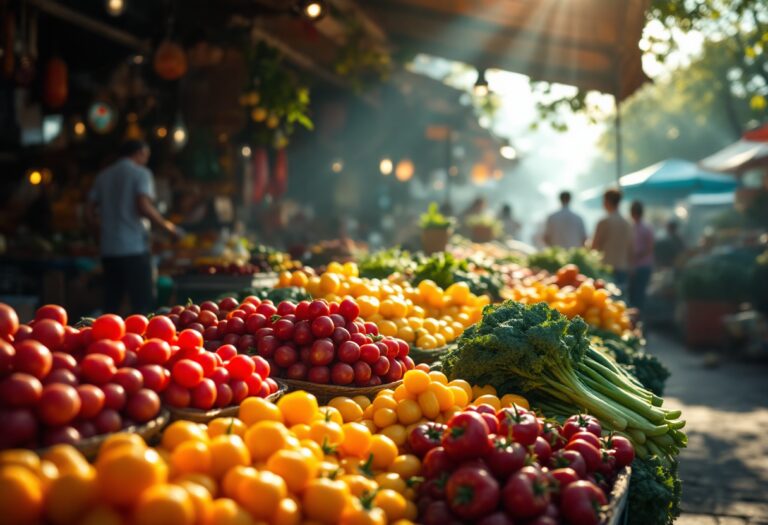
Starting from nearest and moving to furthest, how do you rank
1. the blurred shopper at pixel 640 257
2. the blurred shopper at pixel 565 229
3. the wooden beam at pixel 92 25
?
the wooden beam at pixel 92 25 < the blurred shopper at pixel 565 229 < the blurred shopper at pixel 640 257

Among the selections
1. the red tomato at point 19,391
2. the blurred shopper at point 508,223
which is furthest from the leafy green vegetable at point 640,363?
the blurred shopper at point 508,223

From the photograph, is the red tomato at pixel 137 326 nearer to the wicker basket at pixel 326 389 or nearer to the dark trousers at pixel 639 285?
the wicker basket at pixel 326 389

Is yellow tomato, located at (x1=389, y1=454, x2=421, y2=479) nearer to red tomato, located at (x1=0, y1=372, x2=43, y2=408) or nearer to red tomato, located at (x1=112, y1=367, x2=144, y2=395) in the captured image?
red tomato, located at (x1=112, y1=367, x2=144, y2=395)

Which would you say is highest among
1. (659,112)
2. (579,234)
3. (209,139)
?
(659,112)

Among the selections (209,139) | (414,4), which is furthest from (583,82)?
(209,139)

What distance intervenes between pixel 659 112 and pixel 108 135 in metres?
47.5

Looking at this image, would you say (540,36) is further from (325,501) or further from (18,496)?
(18,496)

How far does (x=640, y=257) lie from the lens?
39.5ft

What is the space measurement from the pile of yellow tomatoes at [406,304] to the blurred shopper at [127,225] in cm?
228

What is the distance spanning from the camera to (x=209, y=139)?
10.0m

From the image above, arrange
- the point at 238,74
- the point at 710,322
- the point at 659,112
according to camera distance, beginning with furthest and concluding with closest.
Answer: the point at 659,112 < the point at 710,322 < the point at 238,74

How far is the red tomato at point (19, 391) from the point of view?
1834mm

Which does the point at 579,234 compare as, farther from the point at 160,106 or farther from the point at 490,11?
the point at 160,106

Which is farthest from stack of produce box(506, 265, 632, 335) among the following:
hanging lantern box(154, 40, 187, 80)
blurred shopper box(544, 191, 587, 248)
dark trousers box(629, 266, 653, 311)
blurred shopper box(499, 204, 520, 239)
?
blurred shopper box(499, 204, 520, 239)
